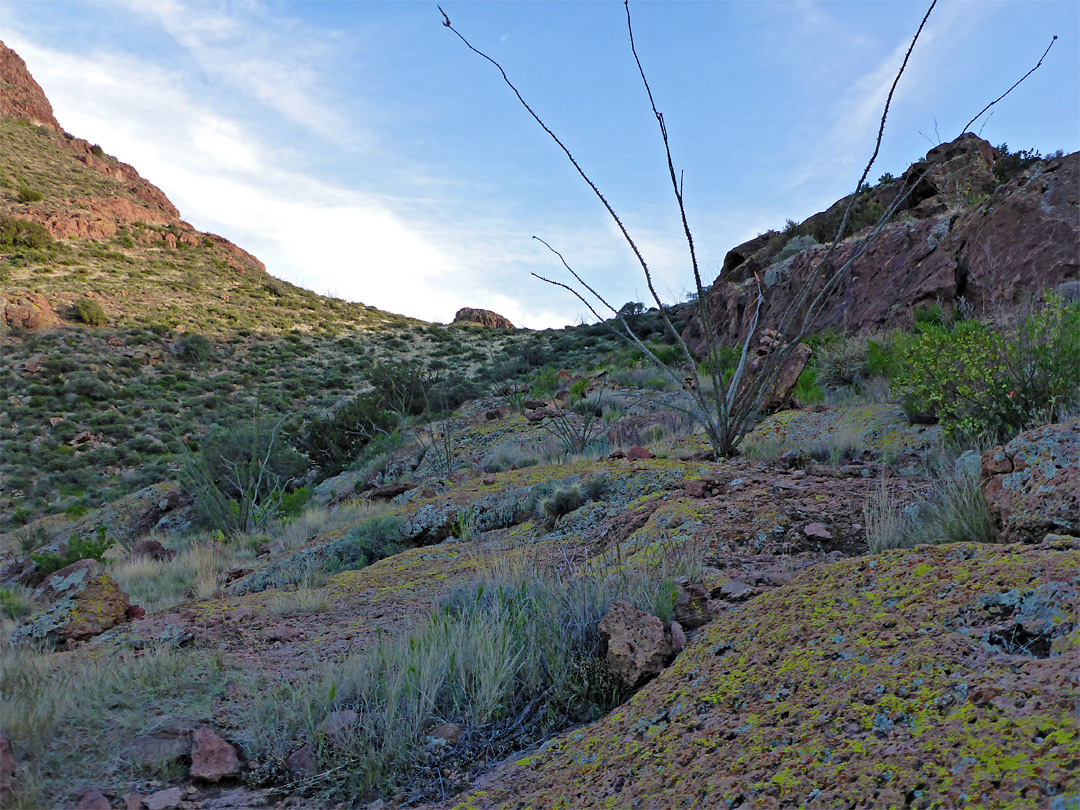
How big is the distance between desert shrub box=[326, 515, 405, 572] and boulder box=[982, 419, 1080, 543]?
497 cm

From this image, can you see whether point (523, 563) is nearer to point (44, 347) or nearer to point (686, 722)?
point (686, 722)

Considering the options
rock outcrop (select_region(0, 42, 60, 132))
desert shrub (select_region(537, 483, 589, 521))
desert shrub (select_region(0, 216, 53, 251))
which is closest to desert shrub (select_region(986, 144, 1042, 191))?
desert shrub (select_region(537, 483, 589, 521))

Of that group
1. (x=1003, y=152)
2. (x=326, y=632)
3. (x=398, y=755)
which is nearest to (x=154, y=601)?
(x=326, y=632)

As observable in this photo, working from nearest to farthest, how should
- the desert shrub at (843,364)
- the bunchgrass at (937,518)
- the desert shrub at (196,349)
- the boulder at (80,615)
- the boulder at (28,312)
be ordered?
the bunchgrass at (937,518)
the boulder at (80,615)
the desert shrub at (843,364)
the boulder at (28,312)
the desert shrub at (196,349)

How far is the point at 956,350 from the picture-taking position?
5.38m

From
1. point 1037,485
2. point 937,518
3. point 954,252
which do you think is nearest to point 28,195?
point 954,252

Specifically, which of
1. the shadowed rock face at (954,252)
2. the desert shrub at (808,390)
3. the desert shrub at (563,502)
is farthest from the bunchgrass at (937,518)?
the desert shrub at (808,390)

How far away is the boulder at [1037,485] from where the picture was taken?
253 cm

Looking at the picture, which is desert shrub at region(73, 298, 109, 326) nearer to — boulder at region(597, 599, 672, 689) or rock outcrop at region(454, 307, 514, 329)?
rock outcrop at region(454, 307, 514, 329)

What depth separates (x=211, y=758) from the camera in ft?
8.16

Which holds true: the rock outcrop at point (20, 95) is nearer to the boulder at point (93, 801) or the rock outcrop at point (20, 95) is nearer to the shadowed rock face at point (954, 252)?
the shadowed rock face at point (954, 252)

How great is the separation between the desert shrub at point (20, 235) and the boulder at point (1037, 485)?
42494 mm

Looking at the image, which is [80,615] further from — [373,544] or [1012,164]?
[1012,164]

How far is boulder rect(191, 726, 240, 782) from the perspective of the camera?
2.43 metres
